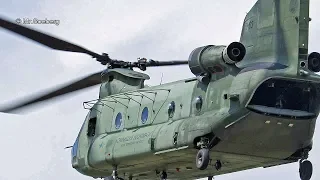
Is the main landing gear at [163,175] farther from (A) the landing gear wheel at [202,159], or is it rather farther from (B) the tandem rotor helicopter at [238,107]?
(A) the landing gear wheel at [202,159]

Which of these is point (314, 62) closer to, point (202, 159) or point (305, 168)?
point (305, 168)

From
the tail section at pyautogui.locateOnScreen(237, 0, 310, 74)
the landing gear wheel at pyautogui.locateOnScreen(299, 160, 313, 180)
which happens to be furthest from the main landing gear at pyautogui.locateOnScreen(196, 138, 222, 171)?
the landing gear wheel at pyautogui.locateOnScreen(299, 160, 313, 180)

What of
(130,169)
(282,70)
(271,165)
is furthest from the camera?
(130,169)

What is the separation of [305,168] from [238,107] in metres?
4.30

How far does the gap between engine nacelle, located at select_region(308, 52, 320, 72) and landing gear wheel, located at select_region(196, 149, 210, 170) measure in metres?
5.30

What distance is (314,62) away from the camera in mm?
40562

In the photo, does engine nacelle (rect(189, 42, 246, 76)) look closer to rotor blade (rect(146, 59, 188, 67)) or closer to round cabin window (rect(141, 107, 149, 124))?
round cabin window (rect(141, 107, 149, 124))

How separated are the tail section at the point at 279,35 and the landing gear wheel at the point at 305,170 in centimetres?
422

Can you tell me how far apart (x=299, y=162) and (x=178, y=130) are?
5043 millimetres

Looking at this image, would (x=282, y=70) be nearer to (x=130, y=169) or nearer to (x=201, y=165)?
(x=201, y=165)

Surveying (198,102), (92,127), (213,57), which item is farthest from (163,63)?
(213,57)

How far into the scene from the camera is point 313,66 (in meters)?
40.5

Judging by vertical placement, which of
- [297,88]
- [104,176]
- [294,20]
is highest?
[294,20]

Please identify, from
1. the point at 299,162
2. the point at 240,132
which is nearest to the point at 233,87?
the point at 240,132
